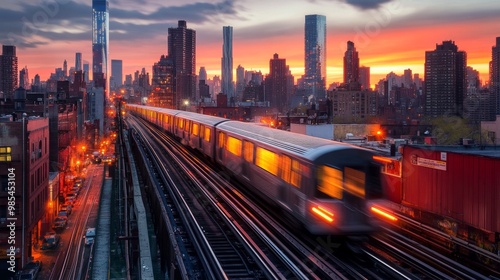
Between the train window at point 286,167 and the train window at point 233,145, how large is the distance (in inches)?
206

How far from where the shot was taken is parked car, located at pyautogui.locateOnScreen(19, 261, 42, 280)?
2161 cm

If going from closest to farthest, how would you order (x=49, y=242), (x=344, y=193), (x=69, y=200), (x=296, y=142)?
1. (x=344, y=193)
2. (x=296, y=142)
3. (x=49, y=242)
4. (x=69, y=200)

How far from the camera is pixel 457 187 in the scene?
15.9m

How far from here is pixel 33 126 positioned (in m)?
27.1

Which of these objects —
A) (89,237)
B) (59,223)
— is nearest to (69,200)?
(59,223)

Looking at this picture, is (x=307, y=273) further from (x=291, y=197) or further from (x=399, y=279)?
(x=291, y=197)

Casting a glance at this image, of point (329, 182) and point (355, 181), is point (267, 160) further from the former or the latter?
point (355, 181)

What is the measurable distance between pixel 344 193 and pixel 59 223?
2596 cm

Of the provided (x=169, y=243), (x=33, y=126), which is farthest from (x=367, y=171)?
(x=33, y=126)

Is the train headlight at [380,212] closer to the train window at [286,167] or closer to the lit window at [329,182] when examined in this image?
the lit window at [329,182]

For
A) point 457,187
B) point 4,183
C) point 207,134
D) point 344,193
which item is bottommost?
point 4,183

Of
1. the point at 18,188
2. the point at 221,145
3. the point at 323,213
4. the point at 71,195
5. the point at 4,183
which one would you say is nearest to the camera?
the point at 323,213

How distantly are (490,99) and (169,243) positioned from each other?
130083 millimetres

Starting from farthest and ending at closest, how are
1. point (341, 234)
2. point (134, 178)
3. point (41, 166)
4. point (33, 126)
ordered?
point (41, 166)
point (33, 126)
point (134, 178)
point (341, 234)
